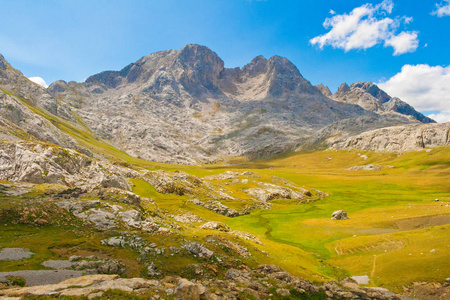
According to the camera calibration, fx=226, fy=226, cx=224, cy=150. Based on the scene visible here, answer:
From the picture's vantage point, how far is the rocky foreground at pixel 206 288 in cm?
1577

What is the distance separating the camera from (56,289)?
51.9ft

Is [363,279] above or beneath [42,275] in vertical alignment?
beneath

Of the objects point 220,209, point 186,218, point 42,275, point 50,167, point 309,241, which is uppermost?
point 50,167

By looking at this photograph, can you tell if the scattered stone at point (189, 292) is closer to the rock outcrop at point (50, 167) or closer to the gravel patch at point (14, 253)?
the gravel patch at point (14, 253)

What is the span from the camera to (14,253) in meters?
22.1

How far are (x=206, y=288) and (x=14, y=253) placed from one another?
19426mm

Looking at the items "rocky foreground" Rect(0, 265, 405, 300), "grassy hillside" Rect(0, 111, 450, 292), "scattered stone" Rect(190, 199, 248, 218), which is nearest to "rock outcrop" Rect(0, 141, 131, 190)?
"grassy hillside" Rect(0, 111, 450, 292)

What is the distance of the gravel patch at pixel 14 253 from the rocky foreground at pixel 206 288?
7931mm

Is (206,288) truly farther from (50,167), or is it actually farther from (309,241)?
(50,167)

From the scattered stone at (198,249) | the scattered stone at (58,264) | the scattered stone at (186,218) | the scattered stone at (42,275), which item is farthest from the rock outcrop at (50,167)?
the scattered stone at (42,275)

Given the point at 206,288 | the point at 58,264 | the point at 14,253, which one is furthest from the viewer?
the point at 14,253

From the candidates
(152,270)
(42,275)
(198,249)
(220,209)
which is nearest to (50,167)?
(42,275)

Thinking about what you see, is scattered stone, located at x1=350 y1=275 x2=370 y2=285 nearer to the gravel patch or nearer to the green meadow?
the green meadow

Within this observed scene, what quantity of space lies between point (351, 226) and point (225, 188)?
60480 millimetres
